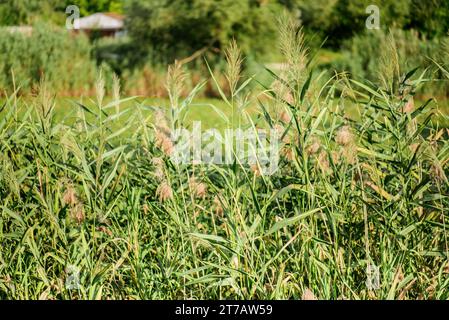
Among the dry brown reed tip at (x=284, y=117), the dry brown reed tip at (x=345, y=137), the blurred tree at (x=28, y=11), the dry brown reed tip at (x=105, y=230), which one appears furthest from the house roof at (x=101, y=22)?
the dry brown reed tip at (x=345, y=137)

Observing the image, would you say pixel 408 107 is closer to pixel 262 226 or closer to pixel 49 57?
pixel 262 226

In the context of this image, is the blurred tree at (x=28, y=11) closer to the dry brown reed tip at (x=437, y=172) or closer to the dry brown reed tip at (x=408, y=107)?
the dry brown reed tip at (x=408, y=107)

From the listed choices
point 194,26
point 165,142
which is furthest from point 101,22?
point 165,142

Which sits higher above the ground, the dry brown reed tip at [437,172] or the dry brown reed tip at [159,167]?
the dry brown reed tip at [437,172]

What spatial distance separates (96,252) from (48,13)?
9.09 metres

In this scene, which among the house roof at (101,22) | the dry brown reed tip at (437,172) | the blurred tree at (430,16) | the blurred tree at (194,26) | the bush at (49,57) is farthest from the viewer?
the house roof at (101,22)

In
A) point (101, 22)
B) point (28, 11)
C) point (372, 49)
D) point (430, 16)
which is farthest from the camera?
point (101, 22)

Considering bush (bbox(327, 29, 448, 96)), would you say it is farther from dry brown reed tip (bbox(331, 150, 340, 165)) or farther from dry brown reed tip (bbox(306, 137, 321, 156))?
dry brown reed tip (bbox(306, 137, 321, 156))

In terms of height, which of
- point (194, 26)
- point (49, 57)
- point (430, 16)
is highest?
point (430, 16)

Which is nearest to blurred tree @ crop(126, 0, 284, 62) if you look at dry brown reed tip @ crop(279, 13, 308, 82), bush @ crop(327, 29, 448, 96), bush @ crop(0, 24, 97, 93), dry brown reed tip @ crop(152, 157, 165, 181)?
bush @ crop(0, 24, 97, 93)

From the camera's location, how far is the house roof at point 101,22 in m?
10.7

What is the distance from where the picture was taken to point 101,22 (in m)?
11.1
